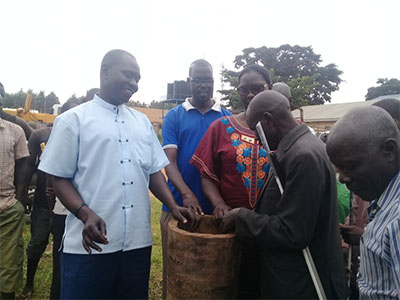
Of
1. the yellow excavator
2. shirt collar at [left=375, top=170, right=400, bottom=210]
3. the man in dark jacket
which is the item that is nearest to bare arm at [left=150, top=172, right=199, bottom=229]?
the man in dark jacket

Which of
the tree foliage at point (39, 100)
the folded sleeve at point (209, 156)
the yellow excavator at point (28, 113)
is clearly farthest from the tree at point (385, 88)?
the tree foliage at point (39, 100)

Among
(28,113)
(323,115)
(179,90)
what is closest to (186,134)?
(28,113)

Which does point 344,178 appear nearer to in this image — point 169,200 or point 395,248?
point 395,248

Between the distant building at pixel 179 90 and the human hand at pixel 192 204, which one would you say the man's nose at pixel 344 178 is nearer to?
the human hand at pixel 192 204

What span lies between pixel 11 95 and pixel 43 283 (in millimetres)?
46945

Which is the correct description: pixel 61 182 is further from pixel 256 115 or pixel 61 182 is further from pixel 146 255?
pixel 256 115

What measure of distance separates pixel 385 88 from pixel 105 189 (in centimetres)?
3188

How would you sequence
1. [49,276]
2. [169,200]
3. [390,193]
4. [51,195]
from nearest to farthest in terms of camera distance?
[390,193], [169,200], [51,195], [49,276]

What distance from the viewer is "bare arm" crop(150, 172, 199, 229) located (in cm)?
208

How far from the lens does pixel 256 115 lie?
1.79m

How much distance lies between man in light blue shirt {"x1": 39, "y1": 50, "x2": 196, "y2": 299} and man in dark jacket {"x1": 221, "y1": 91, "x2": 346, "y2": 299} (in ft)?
1.81

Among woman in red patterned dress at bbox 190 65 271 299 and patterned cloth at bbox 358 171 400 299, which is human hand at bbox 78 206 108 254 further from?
patterned cloth at bbox 358 171 400 299

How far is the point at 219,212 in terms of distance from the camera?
204 cm

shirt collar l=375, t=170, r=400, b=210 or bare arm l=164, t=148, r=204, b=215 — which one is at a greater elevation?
shirt collar l=375, t=170, r=400, b=210
